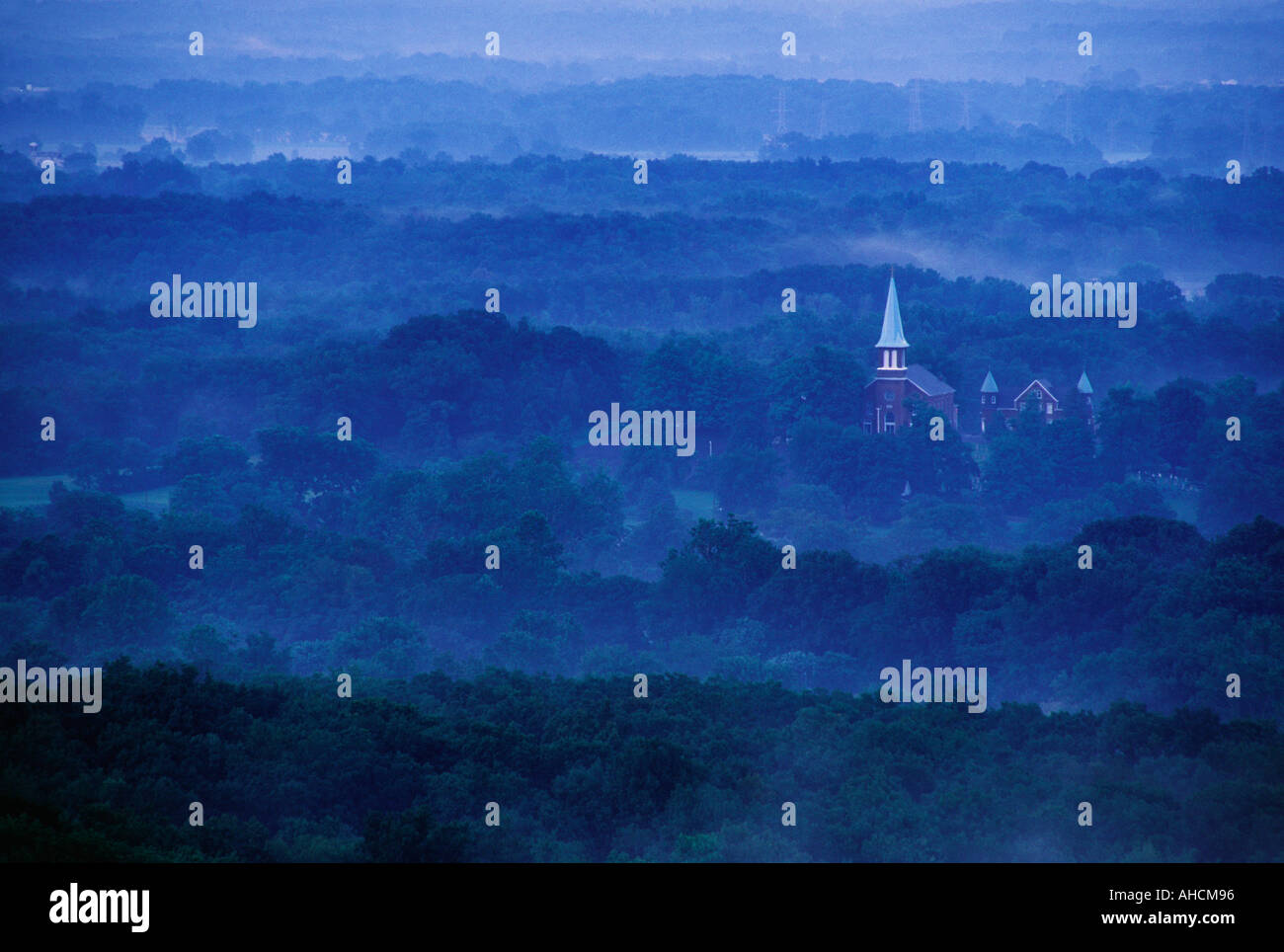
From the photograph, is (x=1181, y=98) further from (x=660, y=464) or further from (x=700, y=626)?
(x=700, y=626)

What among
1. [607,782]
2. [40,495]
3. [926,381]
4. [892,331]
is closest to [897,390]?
[926,381]

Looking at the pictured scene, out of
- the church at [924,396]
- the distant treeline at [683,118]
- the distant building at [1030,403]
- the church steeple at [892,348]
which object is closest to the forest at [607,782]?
the church at [924,396]

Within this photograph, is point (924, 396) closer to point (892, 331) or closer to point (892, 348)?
point (892, 348)

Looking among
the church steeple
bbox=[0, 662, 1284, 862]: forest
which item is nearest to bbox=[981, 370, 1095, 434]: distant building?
the church steeple

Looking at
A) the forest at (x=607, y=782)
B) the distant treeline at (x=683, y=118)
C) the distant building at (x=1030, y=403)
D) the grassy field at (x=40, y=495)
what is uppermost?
the distant treeline at (x=683, y=118)

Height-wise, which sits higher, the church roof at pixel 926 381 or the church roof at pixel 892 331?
the church roof at pixel 892 331

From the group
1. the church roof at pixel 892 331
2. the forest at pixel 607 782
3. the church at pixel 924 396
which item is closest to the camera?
the forest at pixel 607 782

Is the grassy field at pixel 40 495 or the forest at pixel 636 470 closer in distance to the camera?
the forest at pixel 636 470

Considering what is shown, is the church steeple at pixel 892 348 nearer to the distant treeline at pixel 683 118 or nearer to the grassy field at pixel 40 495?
the grassy field at pixel 40 495

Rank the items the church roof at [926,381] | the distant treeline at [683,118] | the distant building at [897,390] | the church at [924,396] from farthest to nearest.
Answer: the distant treeline at [683,118] < the church roof at [926,381] < the church at [924,396] < the distant building at [897,390]
